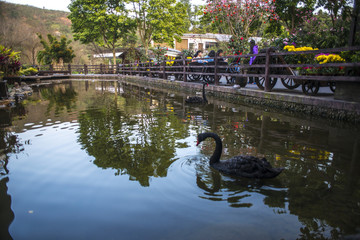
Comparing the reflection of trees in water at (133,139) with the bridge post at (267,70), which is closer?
the reflection of trees in water at (133,139)

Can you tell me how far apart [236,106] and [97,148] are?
5.50 meters

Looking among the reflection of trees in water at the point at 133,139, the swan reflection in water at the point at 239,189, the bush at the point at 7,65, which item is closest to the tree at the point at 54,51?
the bush at the point at 7,65

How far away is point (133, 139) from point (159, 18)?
28.7m

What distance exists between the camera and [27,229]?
2484 millimetres

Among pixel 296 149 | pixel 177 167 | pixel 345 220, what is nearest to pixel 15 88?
pixel 177 167

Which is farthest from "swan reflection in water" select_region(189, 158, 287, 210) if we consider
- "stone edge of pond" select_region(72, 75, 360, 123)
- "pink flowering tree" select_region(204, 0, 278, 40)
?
"pink flowering tree" select_region(204, 0, 278, 40)

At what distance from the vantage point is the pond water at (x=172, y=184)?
2465mm

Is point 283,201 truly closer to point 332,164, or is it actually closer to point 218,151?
point 218,151

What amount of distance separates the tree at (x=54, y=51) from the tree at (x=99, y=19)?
7.20 ft

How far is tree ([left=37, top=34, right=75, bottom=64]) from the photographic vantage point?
112 ft

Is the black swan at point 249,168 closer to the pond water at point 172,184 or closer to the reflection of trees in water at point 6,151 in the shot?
the pond water at point 172,184

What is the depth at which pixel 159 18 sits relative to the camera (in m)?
31.0

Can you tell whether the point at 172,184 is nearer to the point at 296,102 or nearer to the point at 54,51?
the point at 296,102

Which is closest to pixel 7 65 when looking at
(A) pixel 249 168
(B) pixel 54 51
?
(A) pixel 249 168
